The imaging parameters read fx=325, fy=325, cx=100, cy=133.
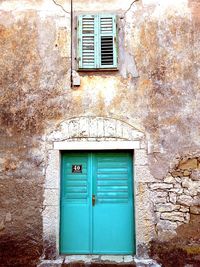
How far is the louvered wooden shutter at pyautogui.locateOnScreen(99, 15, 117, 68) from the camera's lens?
18.9 feet

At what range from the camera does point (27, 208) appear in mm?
5402

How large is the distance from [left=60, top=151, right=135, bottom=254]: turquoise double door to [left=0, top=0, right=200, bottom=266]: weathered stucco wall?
0.36 m

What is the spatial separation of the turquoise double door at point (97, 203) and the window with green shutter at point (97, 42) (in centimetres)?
159

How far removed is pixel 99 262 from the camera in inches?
203

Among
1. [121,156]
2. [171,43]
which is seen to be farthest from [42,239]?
[171,43]

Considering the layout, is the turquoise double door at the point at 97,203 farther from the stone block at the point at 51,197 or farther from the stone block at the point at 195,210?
the stone block at the point at 195,210

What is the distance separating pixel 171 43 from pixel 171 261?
3694 millimetres

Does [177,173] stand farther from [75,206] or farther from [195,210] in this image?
[75,206]

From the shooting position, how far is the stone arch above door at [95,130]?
18.2 feet

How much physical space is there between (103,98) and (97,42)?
1.04 metres

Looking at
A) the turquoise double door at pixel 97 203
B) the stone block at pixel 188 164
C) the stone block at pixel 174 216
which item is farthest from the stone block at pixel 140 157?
the stone block at pixel 174 216

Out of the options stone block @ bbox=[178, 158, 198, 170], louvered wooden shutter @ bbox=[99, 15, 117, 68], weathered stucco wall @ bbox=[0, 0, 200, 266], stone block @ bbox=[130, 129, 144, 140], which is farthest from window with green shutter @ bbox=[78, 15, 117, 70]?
stone block @ bbox=[178, 158, 198, 170]

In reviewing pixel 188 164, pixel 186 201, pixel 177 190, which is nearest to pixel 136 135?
pixel 188 164

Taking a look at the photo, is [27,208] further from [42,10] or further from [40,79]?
[42,10]
